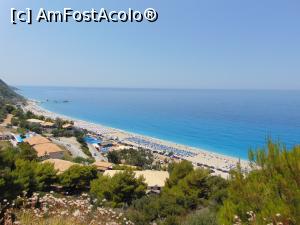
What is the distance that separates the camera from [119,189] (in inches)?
498

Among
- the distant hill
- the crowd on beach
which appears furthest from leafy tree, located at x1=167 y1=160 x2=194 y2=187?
the distant hill

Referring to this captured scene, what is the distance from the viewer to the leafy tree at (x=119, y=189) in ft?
40.9

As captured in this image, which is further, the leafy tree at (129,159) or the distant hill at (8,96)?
the distant hill at (8,96)

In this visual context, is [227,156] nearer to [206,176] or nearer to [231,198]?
[206,176]

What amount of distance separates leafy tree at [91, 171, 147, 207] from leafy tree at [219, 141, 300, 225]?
800 centimetres

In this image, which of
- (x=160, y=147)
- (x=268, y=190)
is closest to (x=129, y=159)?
(x=160, y=147)

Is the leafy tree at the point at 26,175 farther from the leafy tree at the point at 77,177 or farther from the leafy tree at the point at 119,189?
the leafy tree at the point at 119,189

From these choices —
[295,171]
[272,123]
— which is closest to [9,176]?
[295,171]

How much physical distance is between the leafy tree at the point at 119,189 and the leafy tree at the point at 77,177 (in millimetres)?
1190

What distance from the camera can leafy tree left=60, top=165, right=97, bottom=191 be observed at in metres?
13.9

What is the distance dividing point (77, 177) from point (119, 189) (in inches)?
90.3

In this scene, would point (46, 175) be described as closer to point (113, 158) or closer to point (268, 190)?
→ point (268, 190)

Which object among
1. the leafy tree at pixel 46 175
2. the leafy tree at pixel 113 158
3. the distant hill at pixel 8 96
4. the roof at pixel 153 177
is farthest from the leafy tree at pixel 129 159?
the distant hill at pixel 8 96

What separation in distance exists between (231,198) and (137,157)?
27.4 m
